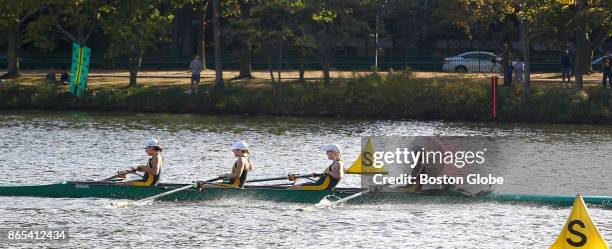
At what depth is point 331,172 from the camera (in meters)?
31.0

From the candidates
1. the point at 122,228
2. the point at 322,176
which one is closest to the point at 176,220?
the point at 122,228

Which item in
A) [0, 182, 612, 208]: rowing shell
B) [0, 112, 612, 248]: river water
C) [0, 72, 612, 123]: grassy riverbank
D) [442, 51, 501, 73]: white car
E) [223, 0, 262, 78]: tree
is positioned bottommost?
[0, 112, 612, 248]: river water

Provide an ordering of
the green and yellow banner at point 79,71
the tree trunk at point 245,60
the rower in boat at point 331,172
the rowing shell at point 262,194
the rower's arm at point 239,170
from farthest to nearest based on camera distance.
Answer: the tree trunk at point 245,60
the green and yellow banner at point 79,71
the rower's arm at point 239,170
the rower in boat at point 331,172
the rowing shell at point 262,194

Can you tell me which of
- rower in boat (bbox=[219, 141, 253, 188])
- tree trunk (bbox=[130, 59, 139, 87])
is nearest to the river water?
rower in boat (bbox=[219, 141, 253, 188])

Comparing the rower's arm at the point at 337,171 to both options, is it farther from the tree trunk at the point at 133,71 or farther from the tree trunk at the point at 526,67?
the tree trunk at the point at 133,71

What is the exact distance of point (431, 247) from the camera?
28.4 metres

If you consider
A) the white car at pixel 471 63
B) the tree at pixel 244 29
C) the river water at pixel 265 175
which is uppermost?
the tree at pixel 244 29

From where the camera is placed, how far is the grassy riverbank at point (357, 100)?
5841 cm

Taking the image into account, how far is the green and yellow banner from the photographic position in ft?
214

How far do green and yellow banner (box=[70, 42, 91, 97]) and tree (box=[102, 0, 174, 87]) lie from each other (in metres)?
2.57

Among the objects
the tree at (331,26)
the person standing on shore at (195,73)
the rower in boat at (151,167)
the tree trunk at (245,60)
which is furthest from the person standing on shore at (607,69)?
the rower in boat at (151,167)

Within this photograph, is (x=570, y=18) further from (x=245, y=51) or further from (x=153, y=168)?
(x=153, y=168)

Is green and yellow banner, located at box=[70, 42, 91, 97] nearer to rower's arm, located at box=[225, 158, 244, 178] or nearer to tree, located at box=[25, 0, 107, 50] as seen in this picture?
tree, located at box=[25, 0, 107, 50]

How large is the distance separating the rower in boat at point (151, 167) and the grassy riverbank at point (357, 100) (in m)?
29.8
